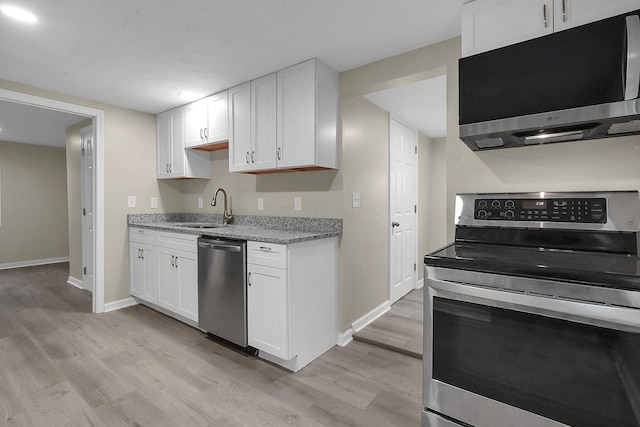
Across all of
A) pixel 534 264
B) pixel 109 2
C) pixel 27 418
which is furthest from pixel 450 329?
pixel 109 2

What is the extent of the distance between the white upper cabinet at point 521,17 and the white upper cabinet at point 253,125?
1.53 metres

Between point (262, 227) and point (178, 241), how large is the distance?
31.0 inches

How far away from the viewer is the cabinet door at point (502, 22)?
4.91ft

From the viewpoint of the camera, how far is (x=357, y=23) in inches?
75.7

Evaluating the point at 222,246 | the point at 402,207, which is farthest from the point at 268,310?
the point at 402,207

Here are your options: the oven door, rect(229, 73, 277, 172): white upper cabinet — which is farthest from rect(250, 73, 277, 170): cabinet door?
the oven door

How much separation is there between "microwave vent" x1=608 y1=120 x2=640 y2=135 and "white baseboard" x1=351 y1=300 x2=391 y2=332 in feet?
7.18

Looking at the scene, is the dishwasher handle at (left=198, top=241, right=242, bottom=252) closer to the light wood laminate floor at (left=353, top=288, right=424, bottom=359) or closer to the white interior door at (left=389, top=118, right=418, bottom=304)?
the light wood laminate floor at (left=353, top=288, right=424, bottom=359)

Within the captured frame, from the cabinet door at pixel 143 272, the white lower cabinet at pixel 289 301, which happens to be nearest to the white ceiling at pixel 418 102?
the white lower cabinet at pixel 289 301

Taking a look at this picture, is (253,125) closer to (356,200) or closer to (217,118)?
(217,118)

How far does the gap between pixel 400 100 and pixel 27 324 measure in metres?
4.31

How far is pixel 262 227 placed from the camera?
308cm

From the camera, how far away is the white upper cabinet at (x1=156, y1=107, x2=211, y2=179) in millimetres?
3543

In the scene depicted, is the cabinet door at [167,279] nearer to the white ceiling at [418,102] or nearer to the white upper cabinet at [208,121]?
the white upper cabinet at [208,121]
